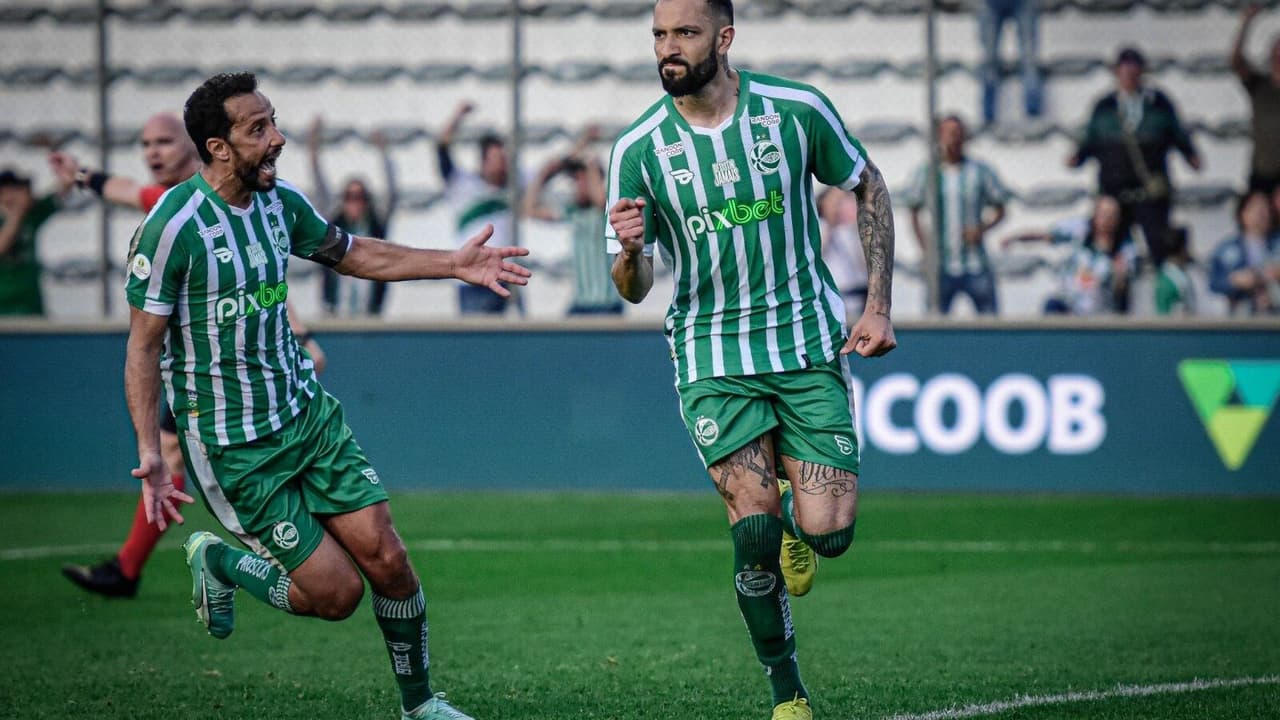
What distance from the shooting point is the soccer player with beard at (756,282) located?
18.1 ft

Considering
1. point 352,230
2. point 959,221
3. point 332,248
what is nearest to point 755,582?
point 332,248

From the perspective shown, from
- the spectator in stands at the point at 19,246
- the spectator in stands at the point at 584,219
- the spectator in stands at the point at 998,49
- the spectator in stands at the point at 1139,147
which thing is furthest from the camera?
the spectator in stands at the point at 998,49

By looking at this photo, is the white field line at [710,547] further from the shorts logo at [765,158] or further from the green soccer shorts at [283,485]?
the shorts logo at [765,158]

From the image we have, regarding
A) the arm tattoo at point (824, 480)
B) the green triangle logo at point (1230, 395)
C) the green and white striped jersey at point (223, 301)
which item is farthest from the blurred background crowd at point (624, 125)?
the arm tattoo at point (824, 480)

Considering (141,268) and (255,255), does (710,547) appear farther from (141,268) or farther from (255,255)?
(141,268)

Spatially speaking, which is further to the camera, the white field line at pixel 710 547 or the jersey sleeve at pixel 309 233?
the white field line at pixel 710 547

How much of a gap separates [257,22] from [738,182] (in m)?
10.8

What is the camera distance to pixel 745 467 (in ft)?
18.3

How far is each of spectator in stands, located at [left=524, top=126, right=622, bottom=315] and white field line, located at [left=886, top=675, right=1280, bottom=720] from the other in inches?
280

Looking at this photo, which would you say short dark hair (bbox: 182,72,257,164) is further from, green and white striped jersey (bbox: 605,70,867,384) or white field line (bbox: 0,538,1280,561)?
white field line (bbox: 0,538,1280,561)

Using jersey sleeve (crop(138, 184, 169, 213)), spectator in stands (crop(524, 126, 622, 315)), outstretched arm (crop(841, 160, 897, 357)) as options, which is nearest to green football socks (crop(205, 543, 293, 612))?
outstretched arm (crop(841, 160, 897, 357))

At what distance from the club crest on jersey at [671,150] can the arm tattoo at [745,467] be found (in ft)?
3.27

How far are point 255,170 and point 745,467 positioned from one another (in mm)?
1873

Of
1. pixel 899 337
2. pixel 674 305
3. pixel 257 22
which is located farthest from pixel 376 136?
pixel 674 305
